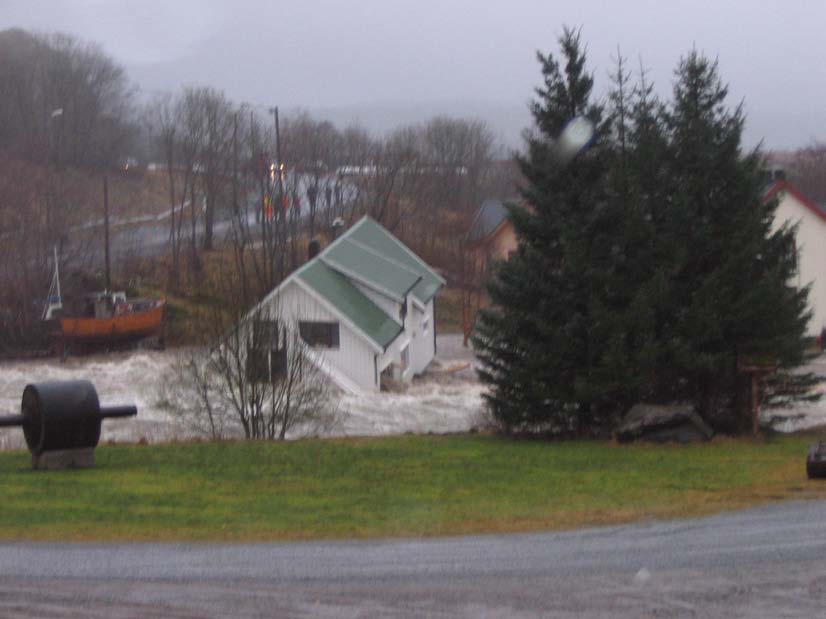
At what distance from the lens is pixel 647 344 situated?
23031 millimetres

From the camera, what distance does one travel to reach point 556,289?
24188mm

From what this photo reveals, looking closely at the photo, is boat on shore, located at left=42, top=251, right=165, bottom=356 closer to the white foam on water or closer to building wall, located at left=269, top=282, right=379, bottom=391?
the white foam on water

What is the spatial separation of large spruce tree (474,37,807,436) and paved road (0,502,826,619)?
11.6 m

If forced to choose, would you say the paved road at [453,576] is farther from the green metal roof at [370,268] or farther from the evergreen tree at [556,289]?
the green metal roof at [370,268]

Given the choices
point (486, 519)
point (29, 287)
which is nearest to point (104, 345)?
point (29, 287)

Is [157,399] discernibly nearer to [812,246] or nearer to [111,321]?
[111,321]

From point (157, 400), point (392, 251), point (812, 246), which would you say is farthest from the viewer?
point (812, 246)

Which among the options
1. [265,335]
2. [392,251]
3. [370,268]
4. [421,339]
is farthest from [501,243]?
[265,335]

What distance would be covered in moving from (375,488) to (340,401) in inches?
758

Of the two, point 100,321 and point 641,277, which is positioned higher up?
point 641,277

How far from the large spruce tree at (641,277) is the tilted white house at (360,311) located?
11557 mm

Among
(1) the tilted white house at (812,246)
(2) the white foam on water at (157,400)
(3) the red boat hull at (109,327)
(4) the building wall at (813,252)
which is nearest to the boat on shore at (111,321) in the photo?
(3) the red boat hull at (109,327)

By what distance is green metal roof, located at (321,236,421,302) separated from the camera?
41469mm

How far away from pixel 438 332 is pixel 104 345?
18.7m
